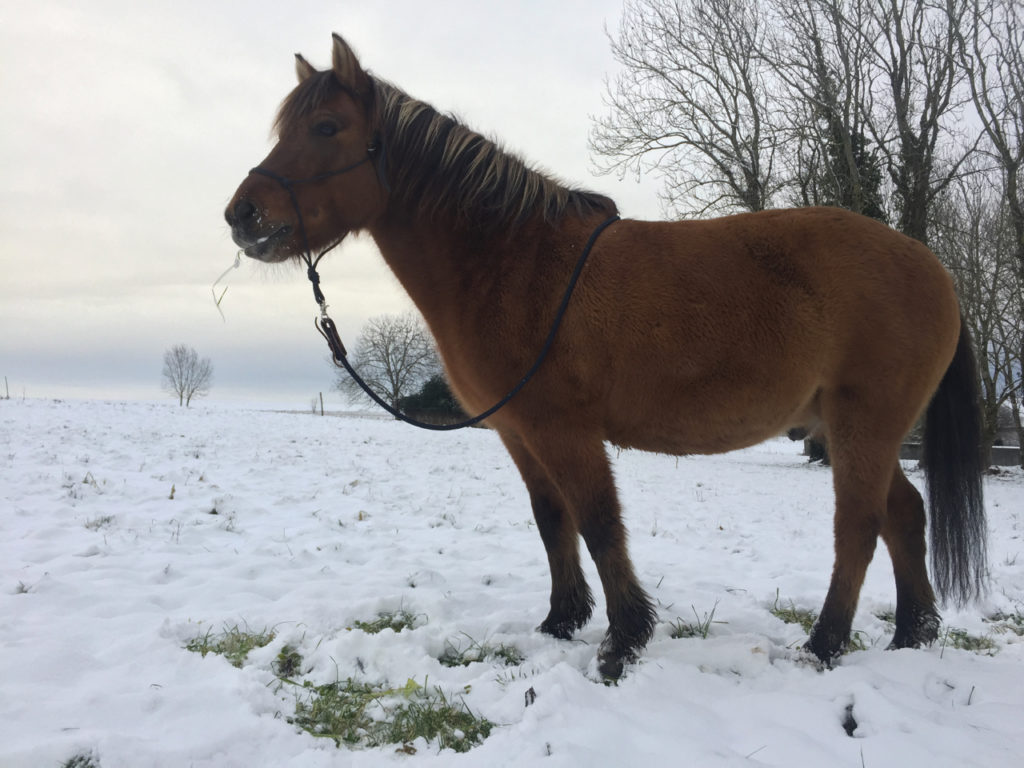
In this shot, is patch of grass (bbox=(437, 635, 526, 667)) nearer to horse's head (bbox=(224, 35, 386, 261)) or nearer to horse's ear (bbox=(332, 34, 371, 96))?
horse's head (bbox=(224, 35, 386, 261))

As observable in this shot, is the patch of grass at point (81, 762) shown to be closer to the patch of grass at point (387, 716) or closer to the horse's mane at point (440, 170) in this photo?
the patch of grass at point (387, 716)

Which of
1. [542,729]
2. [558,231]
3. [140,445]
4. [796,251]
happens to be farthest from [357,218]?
[140,445]

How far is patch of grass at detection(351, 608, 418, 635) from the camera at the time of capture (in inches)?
122

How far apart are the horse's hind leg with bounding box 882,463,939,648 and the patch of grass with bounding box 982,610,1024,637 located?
2.17ft

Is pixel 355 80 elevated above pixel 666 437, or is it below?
above

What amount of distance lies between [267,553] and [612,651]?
9.52 feet

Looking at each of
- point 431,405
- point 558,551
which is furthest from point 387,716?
point 431,405

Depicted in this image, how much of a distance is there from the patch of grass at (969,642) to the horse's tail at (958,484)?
21 centimetres

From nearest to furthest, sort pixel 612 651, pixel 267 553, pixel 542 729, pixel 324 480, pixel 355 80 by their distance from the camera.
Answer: pixel 542 729
pixel 612 651
pixel 355 80
pixel 267 553
pixel 324 480

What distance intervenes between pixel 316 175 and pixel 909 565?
3.65 meters

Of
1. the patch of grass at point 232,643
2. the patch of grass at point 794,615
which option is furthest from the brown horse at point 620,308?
the patch of grass at point 232,643

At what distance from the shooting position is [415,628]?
312cm

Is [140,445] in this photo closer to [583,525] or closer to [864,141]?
[583,525]

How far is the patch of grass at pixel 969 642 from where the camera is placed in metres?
3.00
